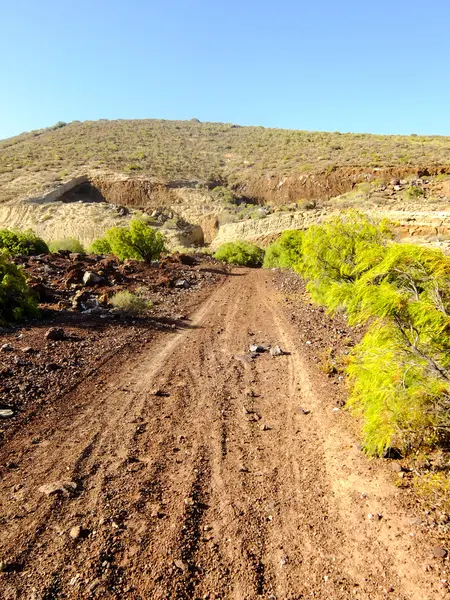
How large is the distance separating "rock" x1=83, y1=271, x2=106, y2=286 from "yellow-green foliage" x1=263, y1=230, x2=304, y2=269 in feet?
40.4

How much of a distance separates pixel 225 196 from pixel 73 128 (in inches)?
2106

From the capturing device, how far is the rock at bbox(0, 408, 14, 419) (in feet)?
18.3

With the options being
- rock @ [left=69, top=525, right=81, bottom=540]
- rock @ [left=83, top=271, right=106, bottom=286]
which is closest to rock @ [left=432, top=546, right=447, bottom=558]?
rock @ [left=69, top=525, right=81, bottom=540]

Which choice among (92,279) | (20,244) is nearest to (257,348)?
(92,279)

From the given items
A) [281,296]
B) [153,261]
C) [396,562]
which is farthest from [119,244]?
[396,562]

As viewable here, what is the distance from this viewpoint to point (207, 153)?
6309 cm

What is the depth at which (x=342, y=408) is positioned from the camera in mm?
5977

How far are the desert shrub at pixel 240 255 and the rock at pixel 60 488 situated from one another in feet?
81.5

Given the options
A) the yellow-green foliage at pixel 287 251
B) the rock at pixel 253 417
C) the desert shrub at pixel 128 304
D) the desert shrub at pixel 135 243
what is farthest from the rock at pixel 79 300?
the yellow-green foliage at pixel 287 251

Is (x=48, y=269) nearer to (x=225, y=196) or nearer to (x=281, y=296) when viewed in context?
(x=281, y=296)

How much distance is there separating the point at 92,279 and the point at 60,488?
38.2 feet

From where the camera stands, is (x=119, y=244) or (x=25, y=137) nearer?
(x=119, y=244)

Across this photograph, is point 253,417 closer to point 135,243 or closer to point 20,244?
point 135,243

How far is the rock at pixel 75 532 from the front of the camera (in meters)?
3.46
